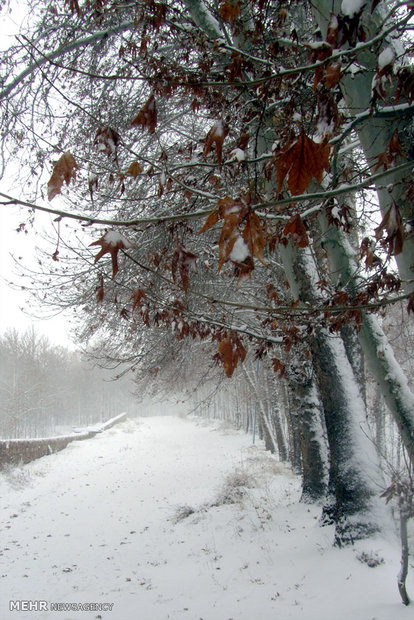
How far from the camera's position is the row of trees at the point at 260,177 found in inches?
62.7

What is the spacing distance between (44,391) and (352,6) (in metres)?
37.9

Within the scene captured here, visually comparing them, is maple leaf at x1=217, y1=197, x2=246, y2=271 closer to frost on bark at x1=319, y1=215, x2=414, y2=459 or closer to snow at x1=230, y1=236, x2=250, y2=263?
snow at x1=230, y1=236, x2=250, y2=263

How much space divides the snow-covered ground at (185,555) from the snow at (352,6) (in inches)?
160

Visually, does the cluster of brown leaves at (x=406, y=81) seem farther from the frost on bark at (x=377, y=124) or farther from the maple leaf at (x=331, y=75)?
the maple leaf at (x=331, y=75)

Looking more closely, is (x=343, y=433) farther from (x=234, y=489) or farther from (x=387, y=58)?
(x=234, y=489)

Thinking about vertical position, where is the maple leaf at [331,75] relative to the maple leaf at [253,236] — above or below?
above

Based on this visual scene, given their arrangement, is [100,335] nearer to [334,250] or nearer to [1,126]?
[1,126]

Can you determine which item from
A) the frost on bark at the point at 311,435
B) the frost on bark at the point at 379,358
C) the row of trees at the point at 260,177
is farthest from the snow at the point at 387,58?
the frost on bark at the point at 311,435

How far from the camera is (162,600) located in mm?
4520

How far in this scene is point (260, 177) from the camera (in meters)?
2.95

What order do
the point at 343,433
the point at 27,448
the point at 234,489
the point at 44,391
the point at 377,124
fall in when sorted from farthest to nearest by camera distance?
the point at 44,391
the point at 27,448
the point at 234,489
the point at 343,433
the point at 377,124

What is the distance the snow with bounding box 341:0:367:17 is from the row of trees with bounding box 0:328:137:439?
2544cm

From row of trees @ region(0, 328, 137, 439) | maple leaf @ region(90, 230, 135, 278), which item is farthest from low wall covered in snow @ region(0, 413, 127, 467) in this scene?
maple leaf @ region(90, 230, 135, 278)

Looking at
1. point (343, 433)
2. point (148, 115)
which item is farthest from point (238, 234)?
point (343, 433)
